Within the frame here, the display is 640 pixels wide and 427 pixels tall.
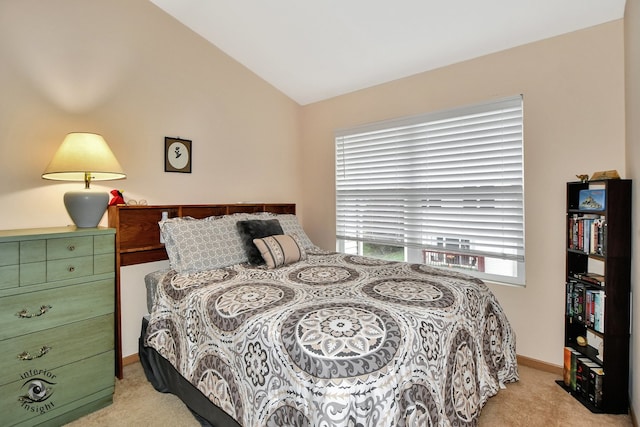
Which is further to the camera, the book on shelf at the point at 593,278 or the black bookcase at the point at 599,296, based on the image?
the book on shelf at the point at 593,278

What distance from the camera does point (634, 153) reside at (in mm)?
1773

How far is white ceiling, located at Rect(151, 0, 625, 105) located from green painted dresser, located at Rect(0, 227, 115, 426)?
6.58 feet

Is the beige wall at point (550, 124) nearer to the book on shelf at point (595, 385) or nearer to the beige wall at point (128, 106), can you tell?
the book on shelf at point (595, 385)

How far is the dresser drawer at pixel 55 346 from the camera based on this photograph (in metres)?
1.57

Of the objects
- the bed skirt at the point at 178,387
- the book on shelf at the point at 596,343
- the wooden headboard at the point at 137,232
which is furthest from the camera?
the wooden headboard at the point at 137,232

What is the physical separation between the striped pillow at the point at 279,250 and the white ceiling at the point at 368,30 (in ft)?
5.77

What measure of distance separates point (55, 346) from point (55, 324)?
121 mm

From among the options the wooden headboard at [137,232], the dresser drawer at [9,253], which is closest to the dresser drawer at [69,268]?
the dresser drawer at [9,253]

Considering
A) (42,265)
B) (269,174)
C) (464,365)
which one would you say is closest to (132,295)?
(42,265)

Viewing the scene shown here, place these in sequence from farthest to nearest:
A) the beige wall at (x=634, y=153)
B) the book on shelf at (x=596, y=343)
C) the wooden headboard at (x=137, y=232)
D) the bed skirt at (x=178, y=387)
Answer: the wooden headboard at (x=137, y=232) < the book on shelf at (x=596, y=343) < the beige wall at (x=634, y=153) < the bed skirt at (x=178, y=387)

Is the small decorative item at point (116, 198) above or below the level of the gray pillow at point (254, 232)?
above

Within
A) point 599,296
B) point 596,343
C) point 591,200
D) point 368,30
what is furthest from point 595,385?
point 368,30

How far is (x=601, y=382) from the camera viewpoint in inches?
73.0

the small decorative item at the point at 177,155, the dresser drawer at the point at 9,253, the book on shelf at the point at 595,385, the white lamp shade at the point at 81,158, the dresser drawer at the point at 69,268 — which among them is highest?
the small decorative item at the point at 177,155
